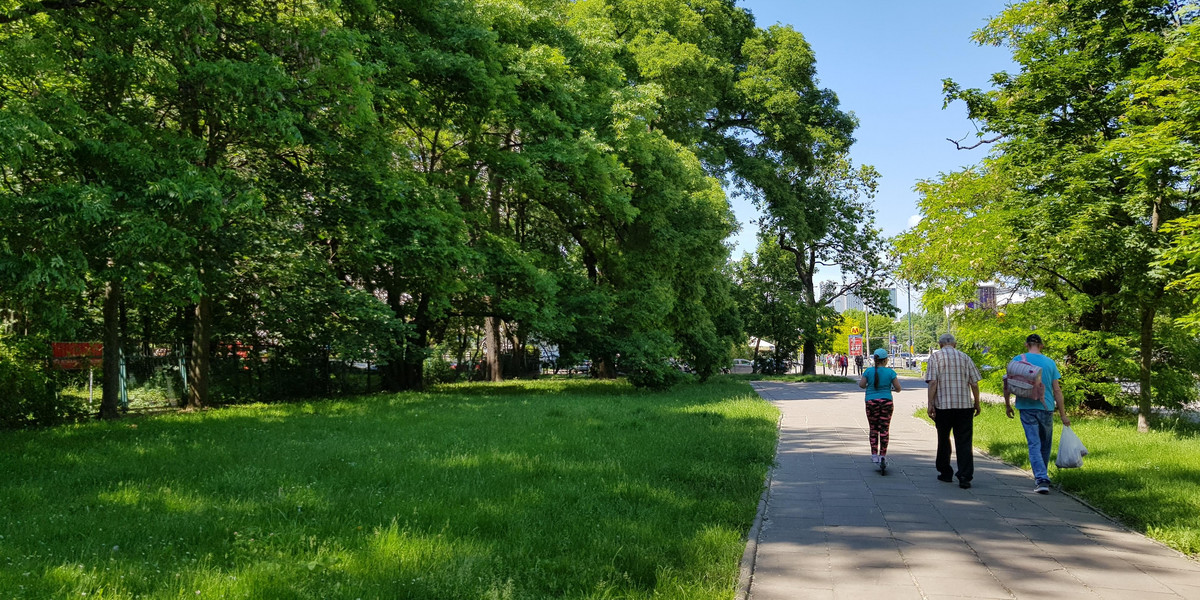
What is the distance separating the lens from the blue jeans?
804cm

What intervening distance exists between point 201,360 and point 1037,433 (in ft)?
54.2

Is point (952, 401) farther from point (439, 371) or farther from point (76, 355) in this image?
point (439, 371)

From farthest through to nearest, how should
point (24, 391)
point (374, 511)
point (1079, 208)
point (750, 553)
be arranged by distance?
point (1079, 208) → point (24, 391) → point (374, 511) → point (750, 553)

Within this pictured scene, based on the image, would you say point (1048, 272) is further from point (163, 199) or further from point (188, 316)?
point (188, 316)

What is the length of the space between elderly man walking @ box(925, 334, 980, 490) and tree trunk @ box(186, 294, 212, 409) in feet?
49.2

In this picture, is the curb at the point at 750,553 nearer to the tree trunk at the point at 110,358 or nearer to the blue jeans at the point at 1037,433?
the blue jeans at the point at 1037,433

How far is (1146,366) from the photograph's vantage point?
45.4ft

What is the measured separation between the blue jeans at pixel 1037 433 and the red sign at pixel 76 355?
16942mm

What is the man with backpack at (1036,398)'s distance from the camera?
8109mm

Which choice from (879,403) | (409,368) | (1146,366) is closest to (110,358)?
(409,368)

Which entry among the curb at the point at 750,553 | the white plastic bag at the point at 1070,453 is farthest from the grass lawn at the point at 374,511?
the white plastic bag at the point at 1070,453

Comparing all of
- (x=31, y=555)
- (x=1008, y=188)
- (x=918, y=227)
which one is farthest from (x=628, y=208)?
(x=31, y=555)

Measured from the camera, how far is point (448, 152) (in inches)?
867

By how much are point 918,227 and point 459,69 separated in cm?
1159
